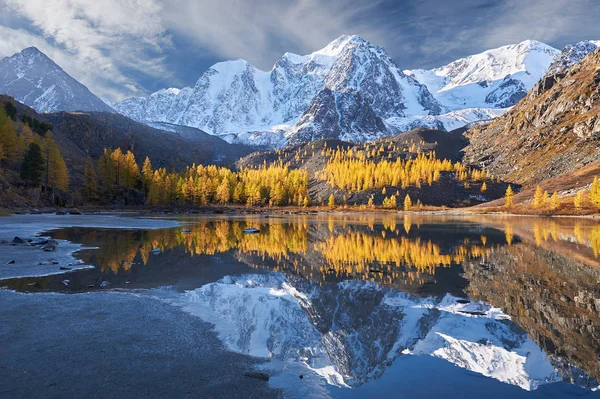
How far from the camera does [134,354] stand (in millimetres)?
9695

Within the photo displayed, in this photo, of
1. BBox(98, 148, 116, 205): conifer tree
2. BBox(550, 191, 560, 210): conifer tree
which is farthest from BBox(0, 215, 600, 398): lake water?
BBox(550, 191, 560, 210): conifer tree

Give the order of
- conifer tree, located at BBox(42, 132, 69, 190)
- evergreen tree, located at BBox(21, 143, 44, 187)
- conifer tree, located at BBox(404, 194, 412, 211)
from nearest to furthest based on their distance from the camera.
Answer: evergreen tree, located at BBox(21, 143, 44, 187), conifer tree, located at BBox(42, 132, 69, 190), conifer tree, located at BBox(404, 194, 412, 211)

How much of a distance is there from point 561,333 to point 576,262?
1867cm

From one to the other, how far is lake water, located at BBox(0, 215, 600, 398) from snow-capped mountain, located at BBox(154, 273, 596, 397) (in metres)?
0.05

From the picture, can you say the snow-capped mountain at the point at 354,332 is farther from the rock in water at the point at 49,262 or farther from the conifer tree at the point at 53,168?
the conifer tree at the point at 53,168

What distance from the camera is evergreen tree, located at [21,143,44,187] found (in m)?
91.6

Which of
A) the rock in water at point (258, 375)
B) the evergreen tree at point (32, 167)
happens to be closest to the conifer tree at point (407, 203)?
the evergreen tree at point (32, 167)

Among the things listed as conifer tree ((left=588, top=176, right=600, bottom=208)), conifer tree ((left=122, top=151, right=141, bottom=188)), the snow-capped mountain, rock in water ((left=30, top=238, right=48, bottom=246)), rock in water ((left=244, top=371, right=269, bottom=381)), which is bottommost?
the snow-capped mountain

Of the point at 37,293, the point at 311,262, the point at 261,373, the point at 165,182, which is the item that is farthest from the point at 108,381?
the point at 165,182

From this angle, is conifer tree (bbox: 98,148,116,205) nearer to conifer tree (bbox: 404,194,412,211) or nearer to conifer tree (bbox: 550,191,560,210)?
conifer tree (bbox: 404,194,412,211)

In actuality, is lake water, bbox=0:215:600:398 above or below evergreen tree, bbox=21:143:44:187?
below

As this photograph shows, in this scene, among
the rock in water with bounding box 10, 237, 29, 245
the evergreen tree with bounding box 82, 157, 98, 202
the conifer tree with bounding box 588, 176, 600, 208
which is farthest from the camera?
the evergreen tree with bounding box 82, 157, 98, 202

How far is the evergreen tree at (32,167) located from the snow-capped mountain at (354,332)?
98.4 meters

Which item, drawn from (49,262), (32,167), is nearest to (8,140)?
(32,167)
